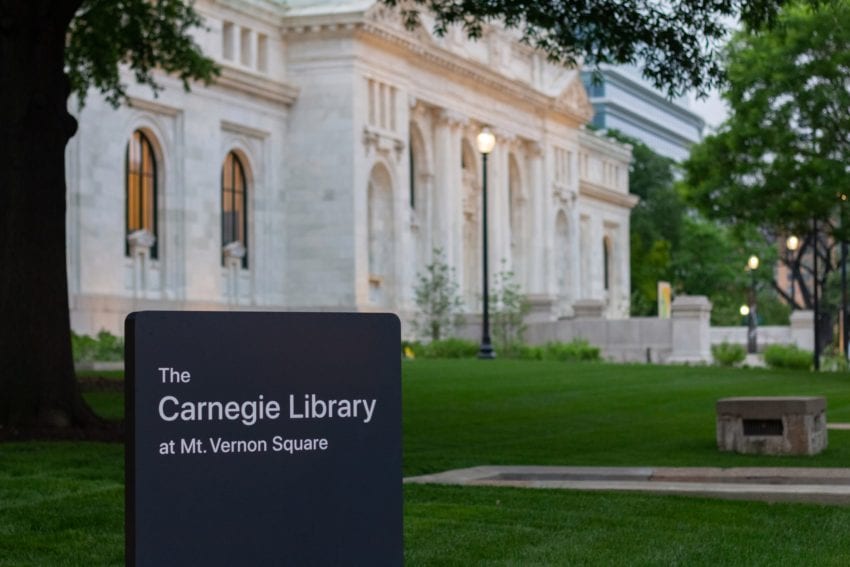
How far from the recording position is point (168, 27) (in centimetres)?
2922

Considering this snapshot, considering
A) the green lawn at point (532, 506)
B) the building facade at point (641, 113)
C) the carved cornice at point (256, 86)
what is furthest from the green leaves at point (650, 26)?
the building facade at point (641, 113)

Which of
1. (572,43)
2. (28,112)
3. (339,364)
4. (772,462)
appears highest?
(572,43)

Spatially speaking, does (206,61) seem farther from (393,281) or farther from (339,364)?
(393,281)

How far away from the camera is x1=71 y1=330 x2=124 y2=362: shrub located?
130 feet

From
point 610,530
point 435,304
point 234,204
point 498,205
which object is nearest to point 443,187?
point 498,205

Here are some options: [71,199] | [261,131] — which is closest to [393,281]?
[261,131]

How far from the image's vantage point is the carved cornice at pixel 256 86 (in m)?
54.2

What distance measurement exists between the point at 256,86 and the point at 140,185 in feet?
20.6

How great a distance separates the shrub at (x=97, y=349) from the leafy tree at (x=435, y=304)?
771 inches

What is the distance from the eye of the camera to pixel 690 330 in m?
54.4

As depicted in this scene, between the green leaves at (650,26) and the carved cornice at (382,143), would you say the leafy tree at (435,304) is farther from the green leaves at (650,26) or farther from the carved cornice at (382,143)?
the green leaves at (650,26)

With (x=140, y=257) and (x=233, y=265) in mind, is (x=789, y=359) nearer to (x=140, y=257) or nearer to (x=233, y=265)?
(x=233, y=265)

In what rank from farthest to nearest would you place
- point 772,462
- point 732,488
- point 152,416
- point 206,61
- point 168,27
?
point 206,61
point 168,27
point 772,462
point 732,488
point 152,416

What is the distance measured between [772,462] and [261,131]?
41.4 metres
